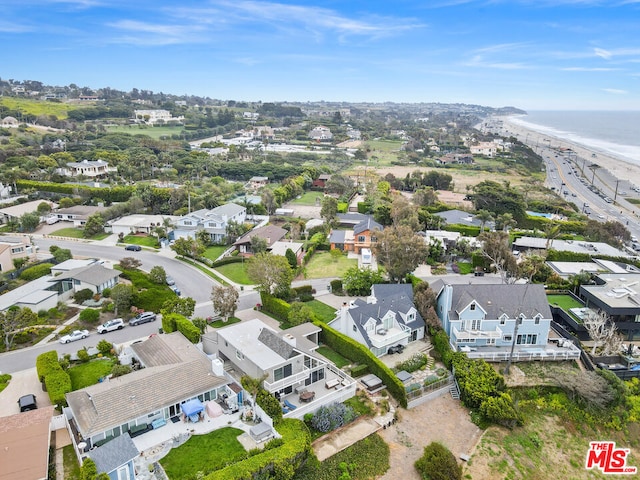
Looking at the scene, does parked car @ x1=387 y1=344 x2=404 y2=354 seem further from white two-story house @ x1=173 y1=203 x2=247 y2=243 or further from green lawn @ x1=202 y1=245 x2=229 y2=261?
white two-story house @ x1=173 y1=203 x2=247 y2=243

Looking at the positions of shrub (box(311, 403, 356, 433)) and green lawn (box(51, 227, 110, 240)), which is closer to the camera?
shrub (box(311, 403, 356, 433))

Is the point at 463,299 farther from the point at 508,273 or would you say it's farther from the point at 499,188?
the point at 499,188

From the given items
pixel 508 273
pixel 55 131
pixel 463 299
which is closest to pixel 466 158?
pixel 508 273

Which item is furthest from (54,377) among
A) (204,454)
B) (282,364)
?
(282,364)

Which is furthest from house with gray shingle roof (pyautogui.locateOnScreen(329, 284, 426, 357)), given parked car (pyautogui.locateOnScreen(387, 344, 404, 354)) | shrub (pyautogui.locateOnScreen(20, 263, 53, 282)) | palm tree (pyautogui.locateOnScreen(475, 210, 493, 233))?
palm tree (pyautogui.locateOnScreen(475, 210, 493, 233))

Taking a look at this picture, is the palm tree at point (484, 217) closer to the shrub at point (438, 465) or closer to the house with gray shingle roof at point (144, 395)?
the shrub at point (438, 465)

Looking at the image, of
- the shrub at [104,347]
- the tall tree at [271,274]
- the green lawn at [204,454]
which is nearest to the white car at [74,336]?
the shrub at [104,347]
